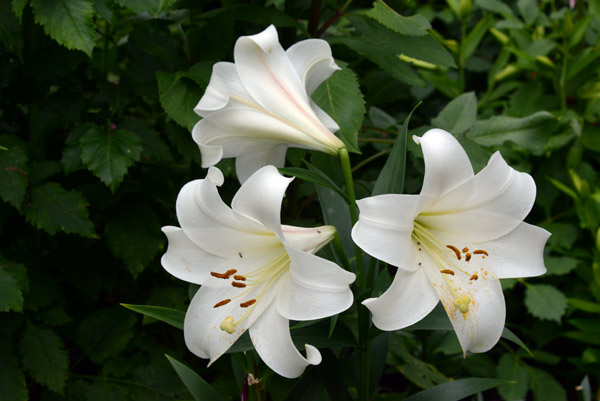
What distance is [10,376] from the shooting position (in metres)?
1.24

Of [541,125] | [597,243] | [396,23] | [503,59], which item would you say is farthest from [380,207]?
[503,59]

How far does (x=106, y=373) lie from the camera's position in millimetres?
1372

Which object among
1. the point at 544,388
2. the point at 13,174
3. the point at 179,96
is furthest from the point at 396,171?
the point at 544,388

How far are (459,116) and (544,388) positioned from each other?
0.73 meters

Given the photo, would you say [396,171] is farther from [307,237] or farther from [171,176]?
A: [171,176]

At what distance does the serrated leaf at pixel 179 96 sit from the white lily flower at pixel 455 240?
0.50 meters

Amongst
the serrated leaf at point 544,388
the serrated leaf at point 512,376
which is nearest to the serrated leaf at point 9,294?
the serrated leaf at point 512,376

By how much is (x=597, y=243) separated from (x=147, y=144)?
A: 3.62 ft

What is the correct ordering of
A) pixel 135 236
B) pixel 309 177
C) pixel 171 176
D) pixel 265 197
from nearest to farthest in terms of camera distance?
pixel 265 197, pixel 309 177, pixel 135 236, pixel 171 176

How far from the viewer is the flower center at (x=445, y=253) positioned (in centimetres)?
86

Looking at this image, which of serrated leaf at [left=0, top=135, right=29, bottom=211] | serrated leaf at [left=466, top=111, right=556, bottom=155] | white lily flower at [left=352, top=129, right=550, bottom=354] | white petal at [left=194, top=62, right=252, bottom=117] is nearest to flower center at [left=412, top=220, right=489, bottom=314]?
white lily flower at [left=352, top=129, right=550, bottom=354]

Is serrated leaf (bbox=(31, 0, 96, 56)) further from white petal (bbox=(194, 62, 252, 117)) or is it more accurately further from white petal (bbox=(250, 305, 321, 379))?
white petal (bbox=(250, 305, 321, 379))

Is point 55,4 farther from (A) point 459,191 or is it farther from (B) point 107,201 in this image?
(A) point 459,191

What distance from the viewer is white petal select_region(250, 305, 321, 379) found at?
82 cm
